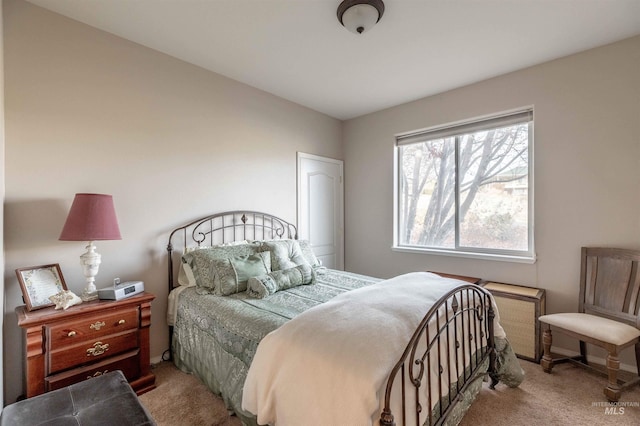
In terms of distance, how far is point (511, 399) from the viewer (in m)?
2.03

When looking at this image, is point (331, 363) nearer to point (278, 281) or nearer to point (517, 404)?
point (278, 281)

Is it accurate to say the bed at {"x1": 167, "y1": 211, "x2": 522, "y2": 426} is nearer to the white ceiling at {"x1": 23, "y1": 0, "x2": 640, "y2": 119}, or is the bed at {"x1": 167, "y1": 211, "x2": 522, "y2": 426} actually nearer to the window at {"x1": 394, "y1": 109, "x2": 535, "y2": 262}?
the window at {"x1": 394, "y1": 109, "x2": 535, "y2": 262}

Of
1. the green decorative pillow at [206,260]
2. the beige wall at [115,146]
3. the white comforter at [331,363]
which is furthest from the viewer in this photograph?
the green decorative pillow at [206,260]

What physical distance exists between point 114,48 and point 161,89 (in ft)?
1.37

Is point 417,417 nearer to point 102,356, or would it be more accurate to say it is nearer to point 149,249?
point 102,356

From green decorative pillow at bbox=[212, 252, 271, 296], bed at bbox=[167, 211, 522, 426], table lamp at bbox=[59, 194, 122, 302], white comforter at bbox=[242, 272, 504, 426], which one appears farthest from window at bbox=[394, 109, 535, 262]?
table lamp at bbox=[59, 194, 122, 302]

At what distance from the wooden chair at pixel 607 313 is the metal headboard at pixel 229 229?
2745 millimetres

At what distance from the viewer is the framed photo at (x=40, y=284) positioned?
1.80m

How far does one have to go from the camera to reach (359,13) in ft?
6.33

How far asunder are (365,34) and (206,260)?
89.0 inches

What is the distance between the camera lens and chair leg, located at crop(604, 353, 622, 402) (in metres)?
1.98

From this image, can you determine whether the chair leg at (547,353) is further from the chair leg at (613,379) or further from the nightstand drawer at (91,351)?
the nightstand drawer at (91,351)

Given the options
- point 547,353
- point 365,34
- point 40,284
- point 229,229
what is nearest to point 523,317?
point 547,353

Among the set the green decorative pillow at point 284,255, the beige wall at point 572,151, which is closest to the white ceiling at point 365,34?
the beige wall at point 572,151
